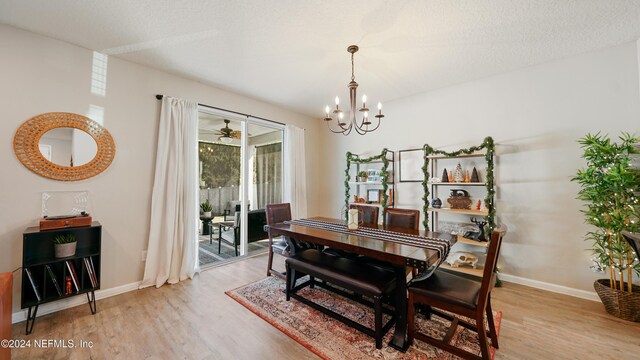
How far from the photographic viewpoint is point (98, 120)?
265 cm

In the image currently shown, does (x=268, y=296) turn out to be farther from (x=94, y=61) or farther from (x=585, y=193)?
(x=585, y=193)

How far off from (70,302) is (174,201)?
136 centimetres

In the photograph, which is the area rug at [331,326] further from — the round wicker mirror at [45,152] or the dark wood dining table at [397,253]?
the round wicker mirror at [45,152]

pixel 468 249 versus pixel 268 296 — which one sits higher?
pixel 468 249

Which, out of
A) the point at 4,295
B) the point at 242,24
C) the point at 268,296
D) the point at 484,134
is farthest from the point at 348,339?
the point at 484,134

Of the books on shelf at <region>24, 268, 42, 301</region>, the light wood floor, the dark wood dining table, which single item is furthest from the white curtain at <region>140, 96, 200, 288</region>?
the dark wood dining table

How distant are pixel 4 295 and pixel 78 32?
2344mm

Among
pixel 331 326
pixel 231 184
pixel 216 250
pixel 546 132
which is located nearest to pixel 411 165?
pixel 546 132

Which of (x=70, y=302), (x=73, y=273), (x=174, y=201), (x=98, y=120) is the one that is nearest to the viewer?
(x=73, y=273)

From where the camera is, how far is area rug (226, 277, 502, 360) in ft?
5.88

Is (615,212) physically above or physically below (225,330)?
above

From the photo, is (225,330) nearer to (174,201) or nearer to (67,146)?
(174,201)

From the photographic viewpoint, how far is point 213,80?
3.38 meters

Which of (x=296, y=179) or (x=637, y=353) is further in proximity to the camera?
(x=296, y=179)
